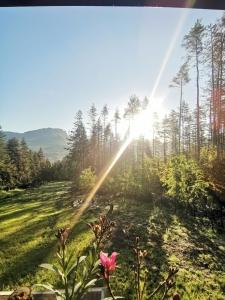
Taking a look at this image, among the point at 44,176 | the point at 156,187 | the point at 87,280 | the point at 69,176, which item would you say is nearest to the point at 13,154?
the point at 44,176

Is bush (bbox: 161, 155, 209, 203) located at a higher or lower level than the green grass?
higher

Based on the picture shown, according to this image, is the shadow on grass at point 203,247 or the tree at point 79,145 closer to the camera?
the shadow on grass at point 203,247

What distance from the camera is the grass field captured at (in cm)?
723

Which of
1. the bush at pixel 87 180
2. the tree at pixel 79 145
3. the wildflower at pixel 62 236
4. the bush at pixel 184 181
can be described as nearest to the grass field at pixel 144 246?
the bush at pixel 184 181

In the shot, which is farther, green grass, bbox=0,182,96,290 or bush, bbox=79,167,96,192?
bush, bbox=79,167,96,192

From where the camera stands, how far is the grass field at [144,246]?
7.23 m

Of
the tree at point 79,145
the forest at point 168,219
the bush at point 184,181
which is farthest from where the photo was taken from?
the tree at point 79,145

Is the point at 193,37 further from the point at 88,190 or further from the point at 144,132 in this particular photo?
the point at 144,132

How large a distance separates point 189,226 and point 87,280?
37.2ft

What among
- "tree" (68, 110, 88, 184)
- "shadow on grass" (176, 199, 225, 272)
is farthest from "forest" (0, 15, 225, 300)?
"tree" (68, 110, 88, 184)

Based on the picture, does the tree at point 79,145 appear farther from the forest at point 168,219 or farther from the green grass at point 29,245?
the green grass at point 29,245

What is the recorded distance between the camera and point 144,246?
30.7ft

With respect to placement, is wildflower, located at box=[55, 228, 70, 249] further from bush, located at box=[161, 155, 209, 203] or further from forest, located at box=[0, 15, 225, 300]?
bush, located at box=[161, 155, 209, 203]

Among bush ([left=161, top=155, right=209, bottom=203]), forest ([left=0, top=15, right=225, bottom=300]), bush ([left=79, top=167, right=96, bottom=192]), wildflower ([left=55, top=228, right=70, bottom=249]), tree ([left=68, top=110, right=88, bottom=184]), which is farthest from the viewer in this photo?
Answer: tree ([left=68, top=110, right=88, bottom=184])
